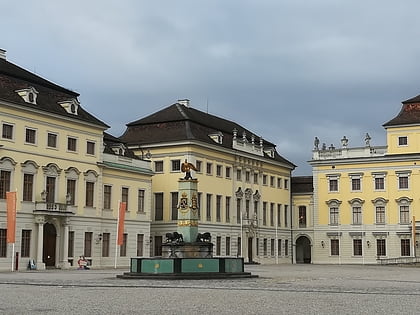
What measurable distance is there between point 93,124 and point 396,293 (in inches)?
1278

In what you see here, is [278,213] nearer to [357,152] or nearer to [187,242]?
[357,152]

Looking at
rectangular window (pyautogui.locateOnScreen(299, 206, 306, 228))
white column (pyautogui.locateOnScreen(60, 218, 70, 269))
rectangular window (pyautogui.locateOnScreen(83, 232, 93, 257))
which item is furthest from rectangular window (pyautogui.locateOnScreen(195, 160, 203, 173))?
rectangular window (pyautogui.locateOnScreen(299, 206, 306, 228))

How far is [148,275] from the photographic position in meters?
29.5

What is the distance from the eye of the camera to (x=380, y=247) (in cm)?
7000

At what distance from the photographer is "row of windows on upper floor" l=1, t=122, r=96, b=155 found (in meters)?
43.3

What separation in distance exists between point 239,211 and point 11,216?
29.9 metres

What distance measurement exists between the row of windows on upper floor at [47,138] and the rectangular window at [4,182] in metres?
2.07

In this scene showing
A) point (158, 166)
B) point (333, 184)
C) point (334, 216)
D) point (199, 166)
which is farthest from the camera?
point (333, 184)

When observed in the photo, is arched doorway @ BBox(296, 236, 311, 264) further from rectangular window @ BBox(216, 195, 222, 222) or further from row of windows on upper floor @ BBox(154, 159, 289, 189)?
rectangular window @ BBox(216, 195, 222, 222)

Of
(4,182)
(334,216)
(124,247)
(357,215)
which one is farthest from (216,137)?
(4,182)

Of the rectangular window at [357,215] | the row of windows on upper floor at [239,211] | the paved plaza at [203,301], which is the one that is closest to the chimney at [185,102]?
the row of windows on upper floor at [239,211]

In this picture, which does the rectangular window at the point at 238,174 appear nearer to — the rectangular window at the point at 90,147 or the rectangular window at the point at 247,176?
the rectangular window at the point at 247,176

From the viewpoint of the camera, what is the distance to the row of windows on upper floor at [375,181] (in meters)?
69.1

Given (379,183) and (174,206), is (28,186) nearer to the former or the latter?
(174,206)
